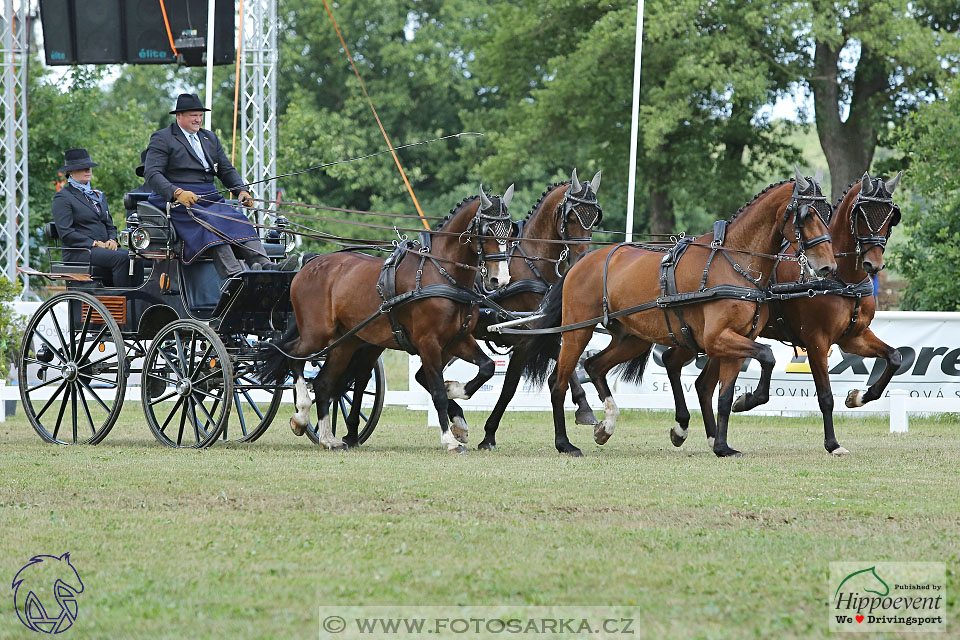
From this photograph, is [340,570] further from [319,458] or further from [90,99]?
[90,99]

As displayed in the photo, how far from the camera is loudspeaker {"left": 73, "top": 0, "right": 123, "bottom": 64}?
62.2 ft

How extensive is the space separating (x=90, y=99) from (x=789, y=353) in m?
18.8

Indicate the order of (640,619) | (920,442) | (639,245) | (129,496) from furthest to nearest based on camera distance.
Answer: (920,442)
(639,245)
(129,496)
(640,619)

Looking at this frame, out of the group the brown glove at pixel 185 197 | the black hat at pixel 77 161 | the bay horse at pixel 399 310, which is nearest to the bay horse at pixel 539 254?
the bay horse at pixel 399 310

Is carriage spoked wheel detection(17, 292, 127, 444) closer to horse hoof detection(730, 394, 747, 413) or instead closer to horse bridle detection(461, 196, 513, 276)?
horse bridle detection(461, 196, 513, 276)

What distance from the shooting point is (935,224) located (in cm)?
1702

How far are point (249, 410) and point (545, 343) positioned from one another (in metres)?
5.83

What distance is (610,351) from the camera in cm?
1130

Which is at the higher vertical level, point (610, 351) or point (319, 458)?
point (610, 351)

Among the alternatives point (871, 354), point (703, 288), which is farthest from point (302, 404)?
point (871, 354)

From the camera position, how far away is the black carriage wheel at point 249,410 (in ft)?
37.6

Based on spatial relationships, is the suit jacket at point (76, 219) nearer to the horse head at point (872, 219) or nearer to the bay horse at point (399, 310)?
the bay horse at point (399, 310)

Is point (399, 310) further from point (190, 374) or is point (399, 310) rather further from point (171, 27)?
point (171, 27)

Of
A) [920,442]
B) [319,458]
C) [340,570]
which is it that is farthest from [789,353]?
[340,570]
